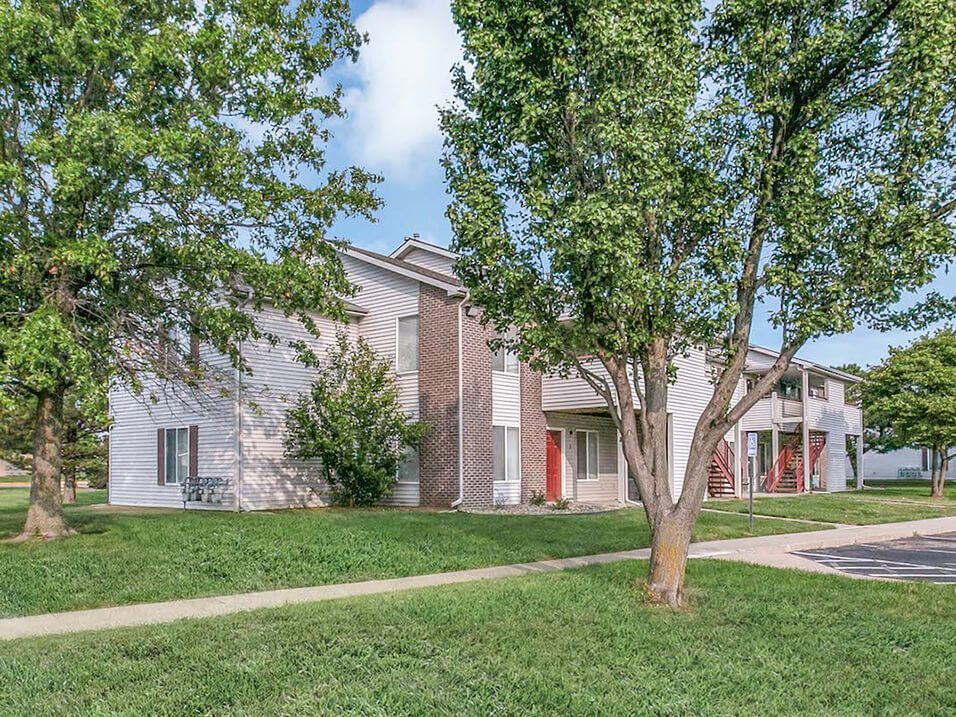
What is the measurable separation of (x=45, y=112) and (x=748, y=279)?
11.0 meters

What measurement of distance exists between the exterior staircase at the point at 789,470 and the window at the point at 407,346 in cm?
2005

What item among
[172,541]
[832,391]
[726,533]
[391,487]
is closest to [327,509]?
[391,487]

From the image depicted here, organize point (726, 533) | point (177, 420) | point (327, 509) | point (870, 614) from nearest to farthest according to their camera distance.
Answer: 1. point (870, 614)
2. point (726, 533)
3. point (327, 509)
4. point (177, 420)

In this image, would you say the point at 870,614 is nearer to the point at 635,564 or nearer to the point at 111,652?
the point at 635,564

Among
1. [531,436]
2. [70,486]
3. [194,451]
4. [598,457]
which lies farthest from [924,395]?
[70,486]

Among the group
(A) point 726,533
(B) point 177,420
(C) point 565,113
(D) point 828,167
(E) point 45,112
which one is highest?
(E) point 45,112

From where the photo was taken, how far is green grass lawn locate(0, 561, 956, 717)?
5570 mm

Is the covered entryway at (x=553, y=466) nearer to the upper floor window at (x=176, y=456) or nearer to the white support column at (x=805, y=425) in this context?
the upper floor window at (x=176, y=456)

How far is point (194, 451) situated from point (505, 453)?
8112 mm

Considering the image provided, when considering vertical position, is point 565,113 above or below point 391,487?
above

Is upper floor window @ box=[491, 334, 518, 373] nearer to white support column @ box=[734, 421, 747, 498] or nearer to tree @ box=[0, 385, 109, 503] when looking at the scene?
white support column @ box=[734, 421, 747, 498]

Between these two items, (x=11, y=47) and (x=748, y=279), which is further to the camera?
(x=11, y=47)

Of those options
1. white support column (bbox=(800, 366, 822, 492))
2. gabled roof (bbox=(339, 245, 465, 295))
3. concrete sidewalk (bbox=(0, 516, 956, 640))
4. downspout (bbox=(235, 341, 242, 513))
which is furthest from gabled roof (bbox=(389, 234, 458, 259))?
white support column (bbox=(800, 366, 822, 492))

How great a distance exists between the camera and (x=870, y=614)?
8578 mm
